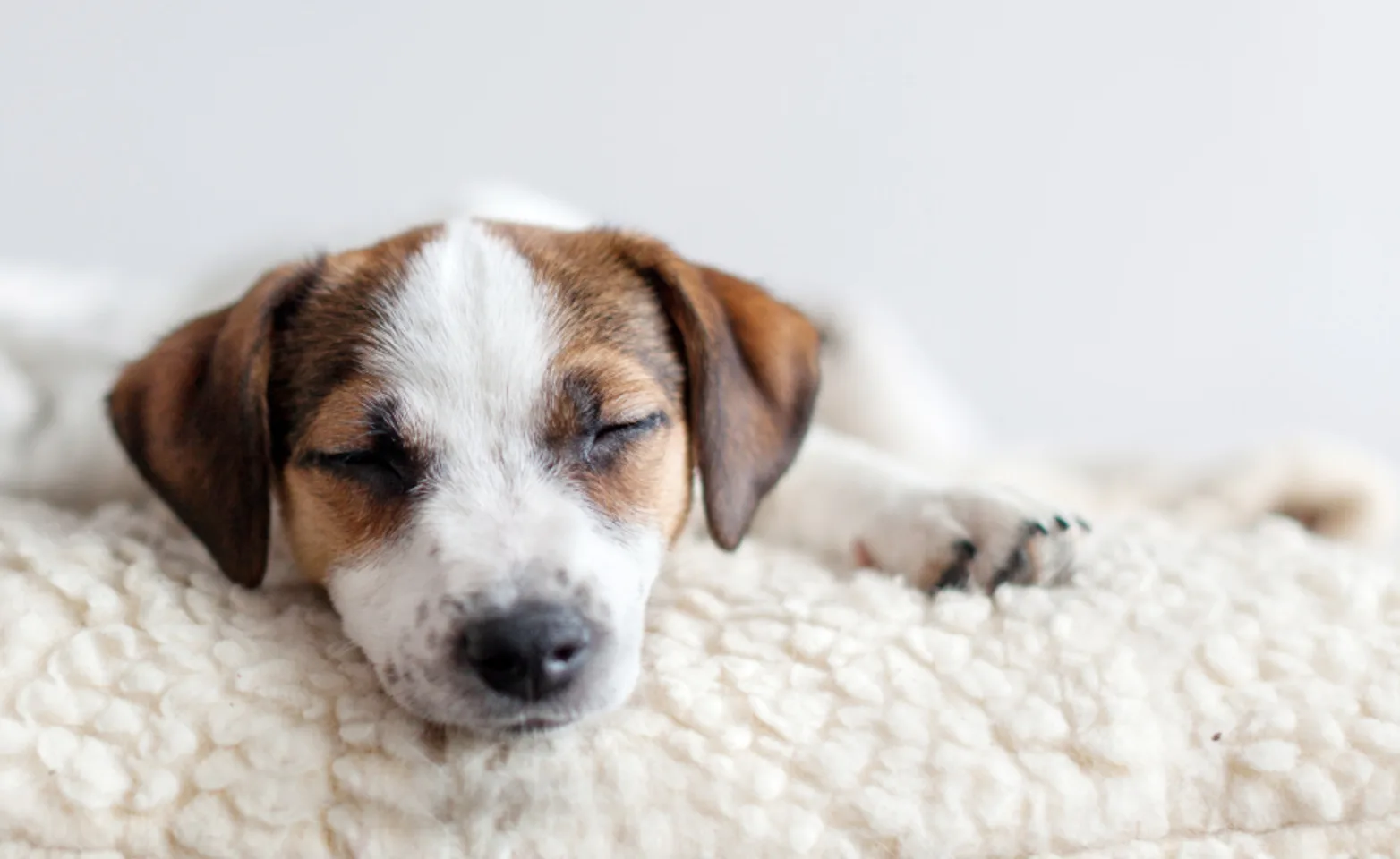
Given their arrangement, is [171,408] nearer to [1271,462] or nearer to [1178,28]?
[1271,462]

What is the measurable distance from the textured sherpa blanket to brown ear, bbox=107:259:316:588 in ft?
0.30

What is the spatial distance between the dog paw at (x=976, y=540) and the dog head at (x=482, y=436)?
0.24m

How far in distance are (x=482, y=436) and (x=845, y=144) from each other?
2750 millimetres

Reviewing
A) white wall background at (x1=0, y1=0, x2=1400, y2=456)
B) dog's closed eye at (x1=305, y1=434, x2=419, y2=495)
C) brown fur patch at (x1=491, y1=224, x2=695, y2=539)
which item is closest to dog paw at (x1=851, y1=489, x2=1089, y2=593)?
brown fur patch at (x1=491, y1=224, x2=695, y2=539)

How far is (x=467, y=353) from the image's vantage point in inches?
72.1

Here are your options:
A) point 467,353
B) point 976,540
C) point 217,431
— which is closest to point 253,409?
point 217,431

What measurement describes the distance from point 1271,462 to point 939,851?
164 centimetres

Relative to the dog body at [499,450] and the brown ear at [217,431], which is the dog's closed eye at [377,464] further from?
the brown ear at [217,431]

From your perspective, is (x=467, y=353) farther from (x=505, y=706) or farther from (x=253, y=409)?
(x=505, y=706)

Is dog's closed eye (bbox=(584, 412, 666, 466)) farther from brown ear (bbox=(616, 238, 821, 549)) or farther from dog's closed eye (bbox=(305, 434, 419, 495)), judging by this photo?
dog's closed eye (bbox=(305, 434, 419, 495))

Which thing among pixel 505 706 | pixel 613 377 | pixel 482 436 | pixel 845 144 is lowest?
pixel 505 706

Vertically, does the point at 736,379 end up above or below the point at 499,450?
above

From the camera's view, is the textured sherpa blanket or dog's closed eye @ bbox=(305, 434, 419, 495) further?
dog's closed eye @ bbox=(305, 434, 419, 495)

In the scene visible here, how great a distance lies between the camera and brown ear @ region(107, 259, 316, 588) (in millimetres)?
1858
